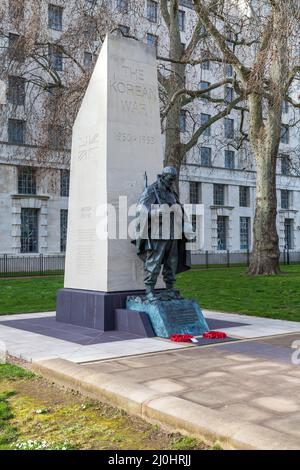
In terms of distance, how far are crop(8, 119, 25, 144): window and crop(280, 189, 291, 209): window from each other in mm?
28641

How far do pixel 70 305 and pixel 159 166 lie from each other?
306cm

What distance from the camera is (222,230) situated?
4700 centimetres

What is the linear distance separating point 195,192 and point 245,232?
672cm

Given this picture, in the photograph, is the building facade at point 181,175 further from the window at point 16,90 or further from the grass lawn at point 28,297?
the grass lawn at point 28,297

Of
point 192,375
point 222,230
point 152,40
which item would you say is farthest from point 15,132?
point 192,375

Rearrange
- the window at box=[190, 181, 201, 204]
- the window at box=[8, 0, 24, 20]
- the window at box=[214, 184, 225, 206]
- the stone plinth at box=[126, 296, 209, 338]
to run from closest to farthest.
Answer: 1. the stone plinth at box=[126, 296, 209, 338]
2. the window at box=[8, 0, 24, 20]
3. the window at box=[190, 181, 201, 204]
4. the window at box=[214, 184, 225, 206]

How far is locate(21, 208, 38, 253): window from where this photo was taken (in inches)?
1358

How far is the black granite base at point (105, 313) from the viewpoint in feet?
29.1

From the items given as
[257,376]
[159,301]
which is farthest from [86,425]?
[159,301]

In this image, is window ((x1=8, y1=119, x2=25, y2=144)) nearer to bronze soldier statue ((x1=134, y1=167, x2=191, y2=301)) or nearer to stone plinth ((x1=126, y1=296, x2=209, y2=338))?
bronze soldier statue ((x1=134, y1=167, x2=191, y2=301))

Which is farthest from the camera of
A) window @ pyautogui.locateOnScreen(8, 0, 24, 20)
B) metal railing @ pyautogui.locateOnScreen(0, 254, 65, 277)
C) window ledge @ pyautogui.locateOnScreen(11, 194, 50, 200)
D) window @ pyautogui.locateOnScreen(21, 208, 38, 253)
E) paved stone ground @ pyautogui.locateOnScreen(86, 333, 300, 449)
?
window @ pyautogui.locateOnScreen(21, 208, 38, 253)

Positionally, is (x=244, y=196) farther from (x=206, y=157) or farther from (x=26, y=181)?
(x=26, y=181)

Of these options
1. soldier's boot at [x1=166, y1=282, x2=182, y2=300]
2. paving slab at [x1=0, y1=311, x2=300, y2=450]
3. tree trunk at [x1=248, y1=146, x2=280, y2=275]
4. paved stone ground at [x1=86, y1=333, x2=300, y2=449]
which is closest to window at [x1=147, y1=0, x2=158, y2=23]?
tree trunk at [x1=248, y1=146, x2=280, y2=275]

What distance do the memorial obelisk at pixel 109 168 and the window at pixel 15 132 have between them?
24238 mm
